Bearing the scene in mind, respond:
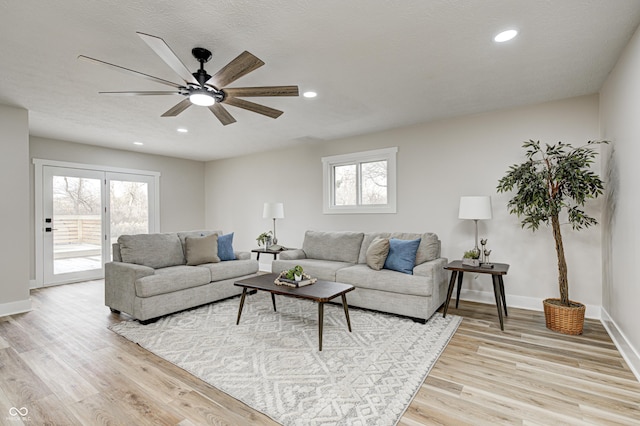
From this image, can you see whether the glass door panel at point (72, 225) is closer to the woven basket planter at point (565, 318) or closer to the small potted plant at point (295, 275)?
the small potted plant at point (295, 275)

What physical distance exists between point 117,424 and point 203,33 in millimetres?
2568

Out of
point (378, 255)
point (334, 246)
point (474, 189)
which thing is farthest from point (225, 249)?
point (474, 189)

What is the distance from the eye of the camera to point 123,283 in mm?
3578

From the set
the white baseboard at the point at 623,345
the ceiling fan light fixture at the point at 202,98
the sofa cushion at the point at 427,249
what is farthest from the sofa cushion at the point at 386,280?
the ceiling fan light fixture at the point at 202,98

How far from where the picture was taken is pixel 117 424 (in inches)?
71.4

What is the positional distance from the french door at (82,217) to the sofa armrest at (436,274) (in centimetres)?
568

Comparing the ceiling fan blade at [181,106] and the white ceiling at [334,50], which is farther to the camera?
the ceiling fan blade at [181,106]

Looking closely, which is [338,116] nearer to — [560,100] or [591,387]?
[560,100]

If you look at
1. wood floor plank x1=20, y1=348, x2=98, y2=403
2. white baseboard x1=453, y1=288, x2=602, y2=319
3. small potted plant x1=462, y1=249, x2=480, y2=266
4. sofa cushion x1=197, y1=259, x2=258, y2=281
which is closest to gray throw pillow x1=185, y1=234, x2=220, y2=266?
sofa cushion x1=197, y1=259, x2=258, y2=281

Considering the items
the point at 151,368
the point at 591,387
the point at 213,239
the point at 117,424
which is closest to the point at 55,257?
the point at 213,239

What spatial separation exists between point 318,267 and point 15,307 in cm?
374

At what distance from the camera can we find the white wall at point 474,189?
3611mm

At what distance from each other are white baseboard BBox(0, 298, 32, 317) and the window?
4.30 meters

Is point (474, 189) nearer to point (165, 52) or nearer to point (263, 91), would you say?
point (263, 91)
